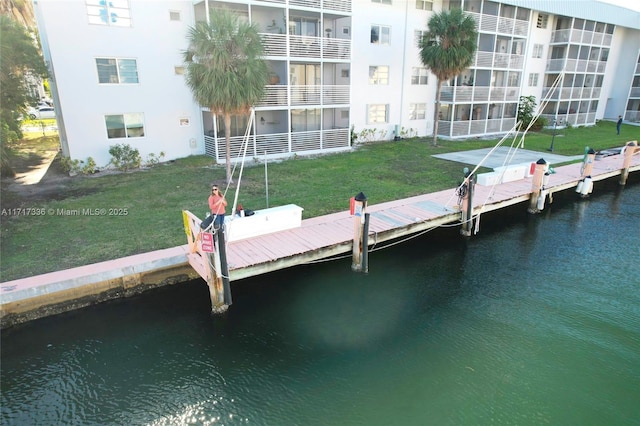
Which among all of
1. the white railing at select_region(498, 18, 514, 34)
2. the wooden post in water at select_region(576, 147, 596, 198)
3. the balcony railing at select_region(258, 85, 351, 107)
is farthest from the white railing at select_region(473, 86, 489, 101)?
the wooden post in water at select_region(576, 147, 596, 198)

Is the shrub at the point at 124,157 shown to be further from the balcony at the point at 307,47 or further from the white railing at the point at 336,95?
the white railing at the point at 336,95

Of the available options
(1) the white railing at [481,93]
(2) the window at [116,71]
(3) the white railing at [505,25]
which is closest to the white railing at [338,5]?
(2) the window at [116,71]

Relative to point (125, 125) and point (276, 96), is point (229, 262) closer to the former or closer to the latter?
point (125, 125)

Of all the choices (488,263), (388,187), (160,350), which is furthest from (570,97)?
(160,350)

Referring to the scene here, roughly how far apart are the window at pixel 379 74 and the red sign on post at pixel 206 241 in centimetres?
2347

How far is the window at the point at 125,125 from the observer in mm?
21000

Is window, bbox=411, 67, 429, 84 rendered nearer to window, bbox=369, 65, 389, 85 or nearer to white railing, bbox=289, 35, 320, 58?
window, bbox=369, 65, 389, 85

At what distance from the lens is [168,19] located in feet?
70.0

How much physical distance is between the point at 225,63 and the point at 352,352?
11948 millimetres

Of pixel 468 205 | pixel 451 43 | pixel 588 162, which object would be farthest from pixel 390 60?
pixel 468 205

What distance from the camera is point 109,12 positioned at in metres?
19.7

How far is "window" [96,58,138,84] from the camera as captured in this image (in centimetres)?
2022

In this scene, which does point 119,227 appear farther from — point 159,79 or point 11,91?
point 159,79

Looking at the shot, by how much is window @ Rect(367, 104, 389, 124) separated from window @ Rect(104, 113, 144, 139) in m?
16.1
